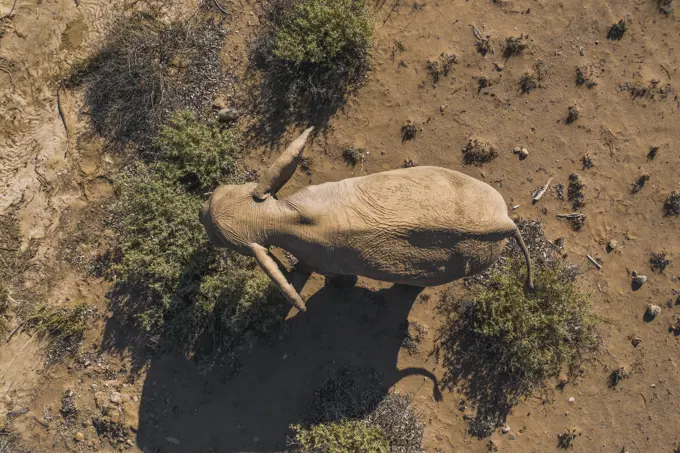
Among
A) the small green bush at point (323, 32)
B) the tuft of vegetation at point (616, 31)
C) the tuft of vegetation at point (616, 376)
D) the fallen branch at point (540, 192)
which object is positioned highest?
the small green bush at point (323, 32)

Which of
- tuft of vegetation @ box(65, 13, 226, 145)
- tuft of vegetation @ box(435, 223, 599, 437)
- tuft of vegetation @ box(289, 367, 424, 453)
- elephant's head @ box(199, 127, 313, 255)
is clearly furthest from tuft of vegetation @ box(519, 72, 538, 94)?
tuft of vegetation @ box(289, 367, 424, 453)

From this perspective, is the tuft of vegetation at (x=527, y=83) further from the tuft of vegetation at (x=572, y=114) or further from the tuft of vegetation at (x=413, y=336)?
the tuft of vegetation at (x=413, y=336)

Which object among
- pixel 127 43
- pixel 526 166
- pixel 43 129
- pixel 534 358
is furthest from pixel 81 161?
pixel 534 358

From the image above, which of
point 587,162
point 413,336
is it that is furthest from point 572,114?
point 413,336

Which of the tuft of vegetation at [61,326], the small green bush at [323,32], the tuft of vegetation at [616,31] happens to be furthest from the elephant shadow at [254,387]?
the tuft of vegetation at [616,31]

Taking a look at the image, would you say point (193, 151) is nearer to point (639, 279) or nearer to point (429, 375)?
point (429, 375)

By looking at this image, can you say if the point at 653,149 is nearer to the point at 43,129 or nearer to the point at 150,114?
the point at 150,114
